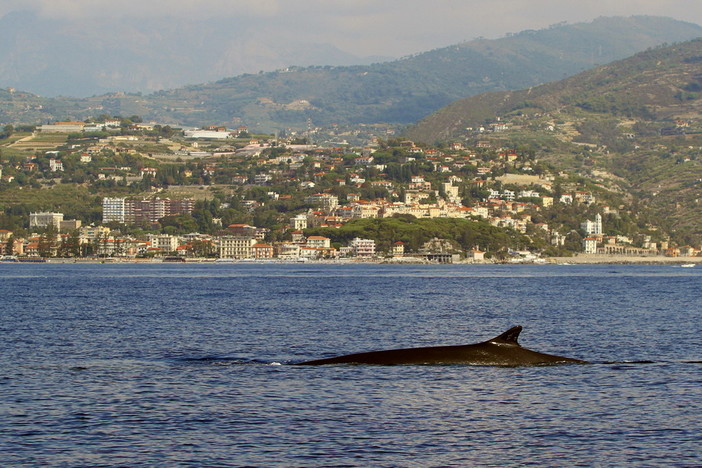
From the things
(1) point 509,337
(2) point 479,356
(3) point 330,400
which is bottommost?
(3) point 330,400

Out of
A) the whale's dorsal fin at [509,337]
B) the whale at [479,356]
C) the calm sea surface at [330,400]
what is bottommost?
the calm sea surface at [330,400]

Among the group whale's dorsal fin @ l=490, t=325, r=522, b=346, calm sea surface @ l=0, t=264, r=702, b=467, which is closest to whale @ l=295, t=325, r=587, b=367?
whale's dorsal fin @ l=490, t=325, r=522, b=346

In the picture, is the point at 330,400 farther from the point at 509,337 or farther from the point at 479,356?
the point at 509,337

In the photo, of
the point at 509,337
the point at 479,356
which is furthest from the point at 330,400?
the point at 509,337

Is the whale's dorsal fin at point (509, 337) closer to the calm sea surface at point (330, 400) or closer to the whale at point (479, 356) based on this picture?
the whale at point (479, 356)

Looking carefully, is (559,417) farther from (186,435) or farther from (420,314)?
(420,314)

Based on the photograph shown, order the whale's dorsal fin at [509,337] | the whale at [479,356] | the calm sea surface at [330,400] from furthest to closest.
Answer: the whale at [479,356] < the whale's dorsal fin at [509,337] < the calm sea surface at [330,400]

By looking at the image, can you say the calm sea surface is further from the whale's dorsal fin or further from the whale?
the whale's dorsal fin

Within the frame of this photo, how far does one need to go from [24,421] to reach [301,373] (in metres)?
9.81

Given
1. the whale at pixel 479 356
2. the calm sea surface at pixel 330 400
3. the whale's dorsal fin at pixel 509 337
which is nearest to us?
the calm sea surface at pixel 330 400

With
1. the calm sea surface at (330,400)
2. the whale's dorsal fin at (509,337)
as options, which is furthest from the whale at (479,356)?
the calm sea surface at (330,400)

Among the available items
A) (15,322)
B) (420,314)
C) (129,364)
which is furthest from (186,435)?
(420,314)

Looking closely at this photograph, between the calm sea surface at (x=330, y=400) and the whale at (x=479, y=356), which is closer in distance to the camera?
the calm sea surface at (x=330, y=400)

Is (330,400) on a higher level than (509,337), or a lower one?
lower
